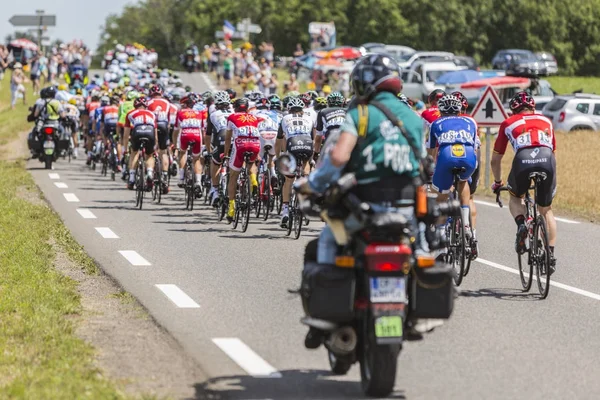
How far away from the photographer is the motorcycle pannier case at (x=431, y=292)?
7102 millimetres

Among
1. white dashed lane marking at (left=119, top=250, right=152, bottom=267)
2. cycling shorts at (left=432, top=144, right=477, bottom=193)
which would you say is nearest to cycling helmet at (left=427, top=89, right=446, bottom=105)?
cycling shorts at (left=432, top=144, right=477, bottom=193)

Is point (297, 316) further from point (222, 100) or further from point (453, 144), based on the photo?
point (222, 100)

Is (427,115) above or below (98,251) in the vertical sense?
above

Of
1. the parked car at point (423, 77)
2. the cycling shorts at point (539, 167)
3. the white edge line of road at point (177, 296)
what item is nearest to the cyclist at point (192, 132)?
the white edge line of road at point (177, 296)

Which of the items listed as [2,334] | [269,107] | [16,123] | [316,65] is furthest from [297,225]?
[316,65]

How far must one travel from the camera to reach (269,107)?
2052 cm

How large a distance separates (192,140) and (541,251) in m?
10.2

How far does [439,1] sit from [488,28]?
3.99m

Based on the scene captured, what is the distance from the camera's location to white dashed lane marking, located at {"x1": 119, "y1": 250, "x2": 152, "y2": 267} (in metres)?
13.3

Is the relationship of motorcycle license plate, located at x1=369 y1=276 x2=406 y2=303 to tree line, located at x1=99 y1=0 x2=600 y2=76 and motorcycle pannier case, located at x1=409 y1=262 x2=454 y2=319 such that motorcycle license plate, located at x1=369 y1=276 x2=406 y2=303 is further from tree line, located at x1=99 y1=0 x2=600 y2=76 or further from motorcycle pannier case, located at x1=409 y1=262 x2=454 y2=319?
tree line, located at x1=99 y1=0 x2=600 y2=76

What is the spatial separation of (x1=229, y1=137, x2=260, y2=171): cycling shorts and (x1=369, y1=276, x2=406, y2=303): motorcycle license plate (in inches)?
407

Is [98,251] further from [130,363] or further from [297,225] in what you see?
[130,363]

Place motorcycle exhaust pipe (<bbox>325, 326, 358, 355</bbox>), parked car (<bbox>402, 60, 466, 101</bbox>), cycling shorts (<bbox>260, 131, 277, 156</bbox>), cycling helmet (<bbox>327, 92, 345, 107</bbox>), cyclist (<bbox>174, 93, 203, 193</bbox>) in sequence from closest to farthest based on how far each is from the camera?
motorcycle exhaust pipe (<bbox>325, 326, 358, 355</bbox>)
cycling helmet (<bbox>327, 92, 345, 107</bbox>)
cycling shorts (<bbox>260, 131, 277, 156</bbox>)
cyclist (<bbox>174, 93, 203, 193</bbox>)
parked car (<bbox>402, 60, 466, 101</bbox>)

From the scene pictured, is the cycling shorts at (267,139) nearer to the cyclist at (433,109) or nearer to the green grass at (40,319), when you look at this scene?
the green grass at (40,319)
